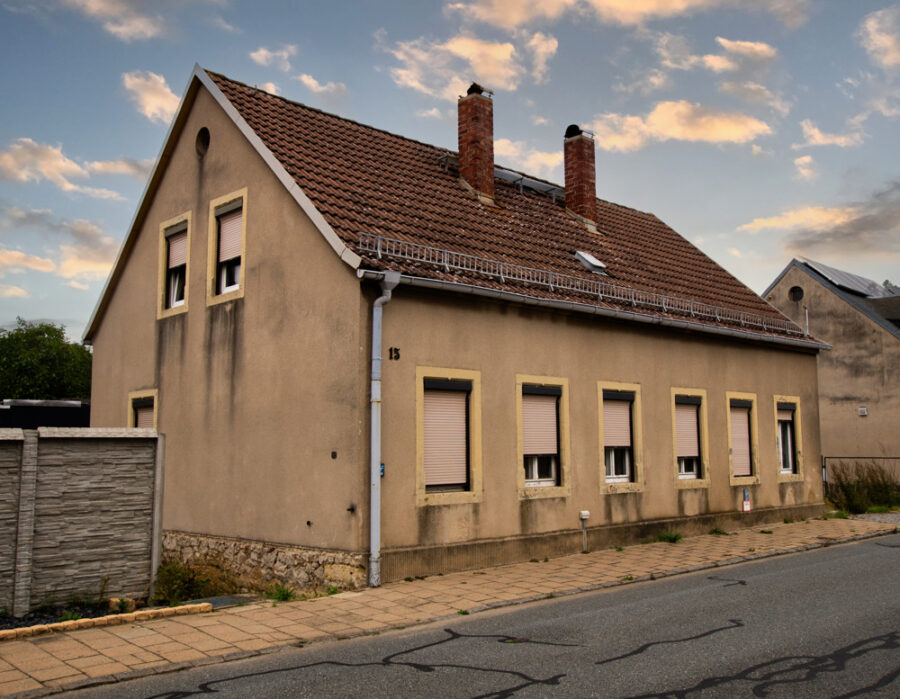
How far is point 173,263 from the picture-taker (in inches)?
582

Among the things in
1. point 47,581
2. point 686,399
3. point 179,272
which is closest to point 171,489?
point 179,272

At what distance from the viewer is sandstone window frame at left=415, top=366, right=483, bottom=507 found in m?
10.9

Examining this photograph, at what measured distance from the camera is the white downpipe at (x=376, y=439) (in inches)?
395

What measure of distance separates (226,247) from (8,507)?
6.12 m

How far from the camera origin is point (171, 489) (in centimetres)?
1373

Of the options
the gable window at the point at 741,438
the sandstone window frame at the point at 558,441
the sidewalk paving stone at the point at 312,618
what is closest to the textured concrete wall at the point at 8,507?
the sidewalk paving stone at the point at 312,618

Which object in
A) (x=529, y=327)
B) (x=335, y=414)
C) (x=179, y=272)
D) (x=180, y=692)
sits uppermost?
(x=179, y=272)

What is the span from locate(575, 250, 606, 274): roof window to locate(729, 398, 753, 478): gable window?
13.0 ft

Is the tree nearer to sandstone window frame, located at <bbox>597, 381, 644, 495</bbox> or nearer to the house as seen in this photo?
the house

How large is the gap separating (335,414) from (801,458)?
1214 cm

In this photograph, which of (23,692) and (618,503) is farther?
(618,503)

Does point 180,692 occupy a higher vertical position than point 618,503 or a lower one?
lower

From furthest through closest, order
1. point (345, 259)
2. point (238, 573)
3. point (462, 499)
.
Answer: point (238, 573), point (462, 499), point (345, 259)

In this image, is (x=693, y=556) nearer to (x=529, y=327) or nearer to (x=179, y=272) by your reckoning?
(x=529, y=327)
